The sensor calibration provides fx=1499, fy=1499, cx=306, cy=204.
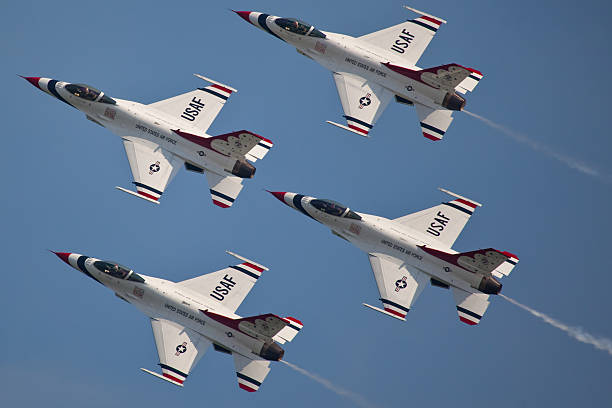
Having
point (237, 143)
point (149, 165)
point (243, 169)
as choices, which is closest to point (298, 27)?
point (237, 143)

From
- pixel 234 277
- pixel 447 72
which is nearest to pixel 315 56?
pixel 447 72

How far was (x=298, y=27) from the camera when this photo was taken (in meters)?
64.8

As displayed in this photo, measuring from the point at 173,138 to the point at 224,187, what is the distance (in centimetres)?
300

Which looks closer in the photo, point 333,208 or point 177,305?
point 177,305

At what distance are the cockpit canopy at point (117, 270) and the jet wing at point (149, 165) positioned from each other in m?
3.37

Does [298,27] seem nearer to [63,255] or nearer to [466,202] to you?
[466,202]

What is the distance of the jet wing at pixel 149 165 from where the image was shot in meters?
63.7

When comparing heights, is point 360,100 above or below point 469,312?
above

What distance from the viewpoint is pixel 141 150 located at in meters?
63.8

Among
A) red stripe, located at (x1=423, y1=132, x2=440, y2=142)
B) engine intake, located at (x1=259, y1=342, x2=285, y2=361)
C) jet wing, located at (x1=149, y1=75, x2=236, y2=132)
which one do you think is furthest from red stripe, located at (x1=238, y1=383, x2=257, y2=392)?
red stripe, located at (x1=423, y1=132, x2=440, y2=142)

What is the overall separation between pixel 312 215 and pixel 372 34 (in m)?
8.44

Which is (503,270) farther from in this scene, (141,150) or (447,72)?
(141,150)

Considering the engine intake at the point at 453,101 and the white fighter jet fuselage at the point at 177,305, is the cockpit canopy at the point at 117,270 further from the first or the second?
the engine intake at the point at 453,101

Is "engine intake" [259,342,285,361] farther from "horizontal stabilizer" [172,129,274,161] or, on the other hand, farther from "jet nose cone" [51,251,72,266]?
Result: "jet nose cone" [51,251,72,266]
